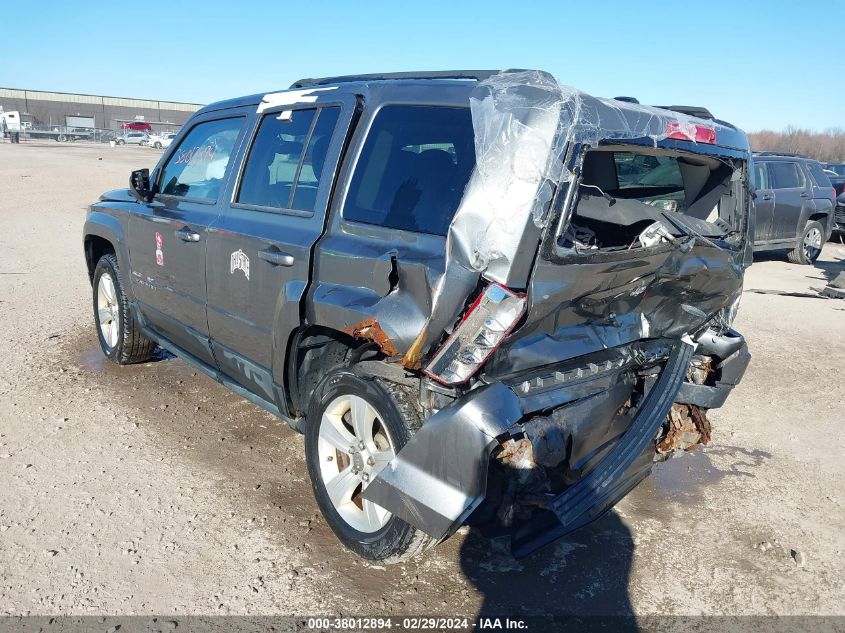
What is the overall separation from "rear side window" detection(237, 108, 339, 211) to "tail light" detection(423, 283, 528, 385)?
1218mm

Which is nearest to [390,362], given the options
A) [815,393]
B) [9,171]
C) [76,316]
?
[815,393]

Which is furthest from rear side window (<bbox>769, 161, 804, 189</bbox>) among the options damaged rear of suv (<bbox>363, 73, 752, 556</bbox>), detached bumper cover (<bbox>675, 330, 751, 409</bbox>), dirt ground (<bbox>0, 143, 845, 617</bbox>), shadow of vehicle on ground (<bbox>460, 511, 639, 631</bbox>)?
shadow of vehicle on ground (<bbox>460, 511, 639, 631</bbox>)

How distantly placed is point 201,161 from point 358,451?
7.77 feet

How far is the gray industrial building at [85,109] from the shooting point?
227ft

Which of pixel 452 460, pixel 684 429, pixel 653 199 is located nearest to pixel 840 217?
pixel 653 199

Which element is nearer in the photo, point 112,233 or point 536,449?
point 536,449

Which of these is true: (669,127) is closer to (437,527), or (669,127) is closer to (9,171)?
(437,527)

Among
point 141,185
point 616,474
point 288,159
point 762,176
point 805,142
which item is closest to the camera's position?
point 616,474

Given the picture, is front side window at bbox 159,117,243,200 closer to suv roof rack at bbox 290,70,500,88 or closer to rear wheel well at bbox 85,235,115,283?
suv roof rack at bbox 290,70,500,88

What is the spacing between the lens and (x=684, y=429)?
146 inches

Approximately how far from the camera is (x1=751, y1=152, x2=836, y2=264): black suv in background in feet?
39.2

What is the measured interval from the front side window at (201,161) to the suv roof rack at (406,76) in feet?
1.68

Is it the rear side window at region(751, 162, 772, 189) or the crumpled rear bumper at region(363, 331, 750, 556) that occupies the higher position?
the rear side window at region(751, 162, 772, 189)

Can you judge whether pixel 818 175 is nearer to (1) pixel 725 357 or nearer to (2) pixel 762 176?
(2) pixel 762 176
